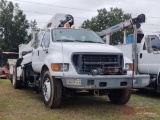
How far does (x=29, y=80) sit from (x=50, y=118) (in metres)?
4.51

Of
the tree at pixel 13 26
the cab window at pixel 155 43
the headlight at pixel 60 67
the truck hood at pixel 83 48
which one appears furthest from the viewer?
the tree at pixel 13 26

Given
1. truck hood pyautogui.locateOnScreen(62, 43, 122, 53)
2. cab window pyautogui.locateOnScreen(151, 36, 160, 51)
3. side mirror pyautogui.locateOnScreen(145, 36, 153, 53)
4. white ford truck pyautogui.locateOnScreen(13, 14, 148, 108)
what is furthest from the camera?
cab window pyautogui.locateOnScreen(151, 36, 160, 51)

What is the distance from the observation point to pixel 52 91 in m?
6.83

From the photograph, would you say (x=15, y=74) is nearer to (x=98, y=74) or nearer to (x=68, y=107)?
(x=68, y=107)

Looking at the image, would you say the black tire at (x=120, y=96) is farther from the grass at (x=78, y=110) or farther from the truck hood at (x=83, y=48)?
the truck hood at (x=83, y=48)

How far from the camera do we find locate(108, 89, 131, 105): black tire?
304 inches

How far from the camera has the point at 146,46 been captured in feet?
31.1

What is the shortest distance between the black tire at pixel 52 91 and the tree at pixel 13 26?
1504 inches

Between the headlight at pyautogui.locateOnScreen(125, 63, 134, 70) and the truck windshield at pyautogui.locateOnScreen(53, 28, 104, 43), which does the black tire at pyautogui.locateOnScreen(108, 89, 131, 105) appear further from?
the truck windshield at pyautogui.locateOnScreen(53, 28, 104, 43)

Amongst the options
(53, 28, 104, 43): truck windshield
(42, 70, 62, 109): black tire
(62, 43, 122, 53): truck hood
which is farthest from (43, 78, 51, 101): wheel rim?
(53, 28, 104, 43): truck windshield

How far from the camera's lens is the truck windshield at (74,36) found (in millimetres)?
7766

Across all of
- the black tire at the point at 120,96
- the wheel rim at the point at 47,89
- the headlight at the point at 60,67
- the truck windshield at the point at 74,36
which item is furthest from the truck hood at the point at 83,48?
the black tire at the point at 120,96

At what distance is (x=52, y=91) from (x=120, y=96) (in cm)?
207

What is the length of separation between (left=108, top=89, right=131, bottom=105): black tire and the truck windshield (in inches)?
60.4
